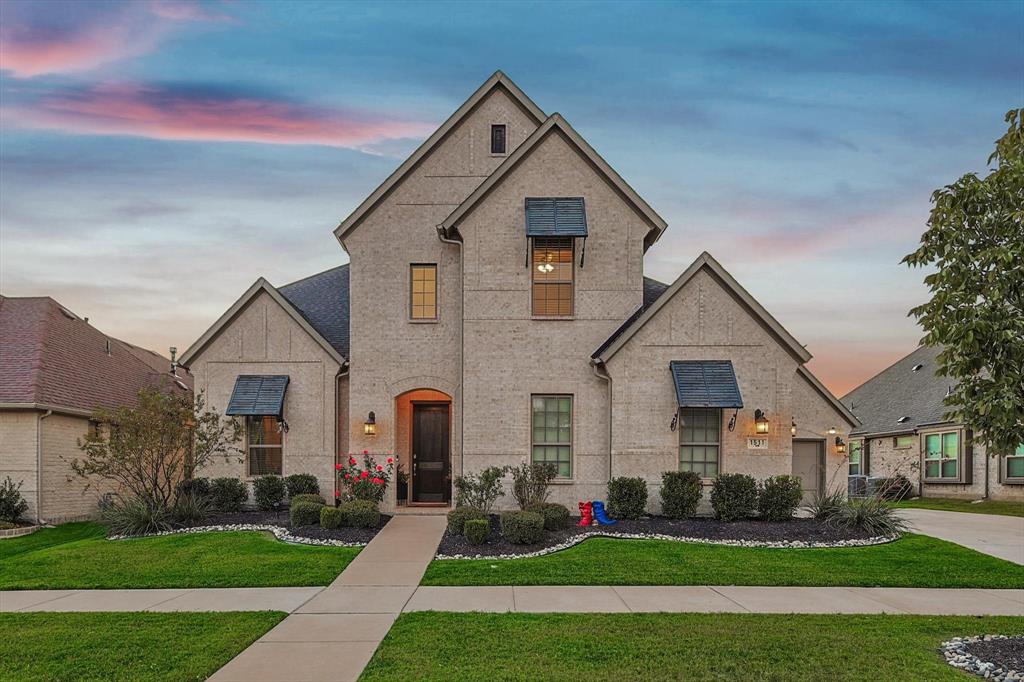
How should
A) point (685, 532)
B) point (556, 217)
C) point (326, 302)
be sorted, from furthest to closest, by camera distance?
point (326, 302) < point (556, 217) < point (685, 532)

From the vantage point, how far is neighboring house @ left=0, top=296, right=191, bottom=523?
1662 cm

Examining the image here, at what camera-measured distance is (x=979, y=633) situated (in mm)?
7203

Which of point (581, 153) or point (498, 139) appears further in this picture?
point (498, 139)

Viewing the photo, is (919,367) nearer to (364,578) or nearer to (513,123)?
(513,123)

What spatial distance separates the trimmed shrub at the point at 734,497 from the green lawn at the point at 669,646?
20.2 ft

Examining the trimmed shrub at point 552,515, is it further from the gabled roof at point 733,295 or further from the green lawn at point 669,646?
the green lawn at point 669,646

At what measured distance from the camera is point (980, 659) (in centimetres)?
622

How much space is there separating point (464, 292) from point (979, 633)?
38.4 ft

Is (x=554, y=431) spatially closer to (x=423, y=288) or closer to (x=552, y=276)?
(x=552, y=276)

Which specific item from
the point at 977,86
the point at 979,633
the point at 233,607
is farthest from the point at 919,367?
the point at 233,607

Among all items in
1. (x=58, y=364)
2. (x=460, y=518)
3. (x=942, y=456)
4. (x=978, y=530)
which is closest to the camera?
(x=460, y=518)

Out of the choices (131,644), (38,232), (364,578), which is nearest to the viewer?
(131,644)

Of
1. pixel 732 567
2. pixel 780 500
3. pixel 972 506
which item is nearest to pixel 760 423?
pixel 780 500

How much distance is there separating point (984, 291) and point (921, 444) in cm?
2540
